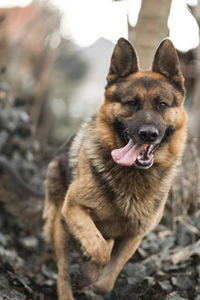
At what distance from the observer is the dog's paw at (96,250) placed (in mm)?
3316

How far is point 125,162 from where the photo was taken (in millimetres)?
3398

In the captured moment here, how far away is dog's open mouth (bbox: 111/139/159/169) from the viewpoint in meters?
3.41

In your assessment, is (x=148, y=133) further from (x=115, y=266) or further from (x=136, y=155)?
(x=115, y=266)

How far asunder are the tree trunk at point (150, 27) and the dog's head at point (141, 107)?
199cm

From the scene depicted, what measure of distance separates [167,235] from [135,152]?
7.25ft

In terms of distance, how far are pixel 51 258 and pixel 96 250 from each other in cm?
202

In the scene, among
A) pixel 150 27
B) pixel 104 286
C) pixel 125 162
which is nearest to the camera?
pixel 125 162

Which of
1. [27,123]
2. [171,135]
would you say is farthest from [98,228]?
[27,123]

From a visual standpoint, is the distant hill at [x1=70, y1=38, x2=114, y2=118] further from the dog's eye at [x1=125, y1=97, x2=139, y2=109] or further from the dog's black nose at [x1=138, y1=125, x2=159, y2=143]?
the dog's black nose at [x1=138, y1=125, x2=159, y2=143]

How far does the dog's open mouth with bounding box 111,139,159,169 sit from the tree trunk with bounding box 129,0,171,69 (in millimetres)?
2590

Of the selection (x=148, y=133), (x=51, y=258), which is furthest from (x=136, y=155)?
(x=51, y=258)

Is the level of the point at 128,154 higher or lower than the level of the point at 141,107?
lower

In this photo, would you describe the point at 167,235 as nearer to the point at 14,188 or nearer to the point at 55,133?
the point at 14,188

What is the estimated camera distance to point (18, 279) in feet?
12.1
